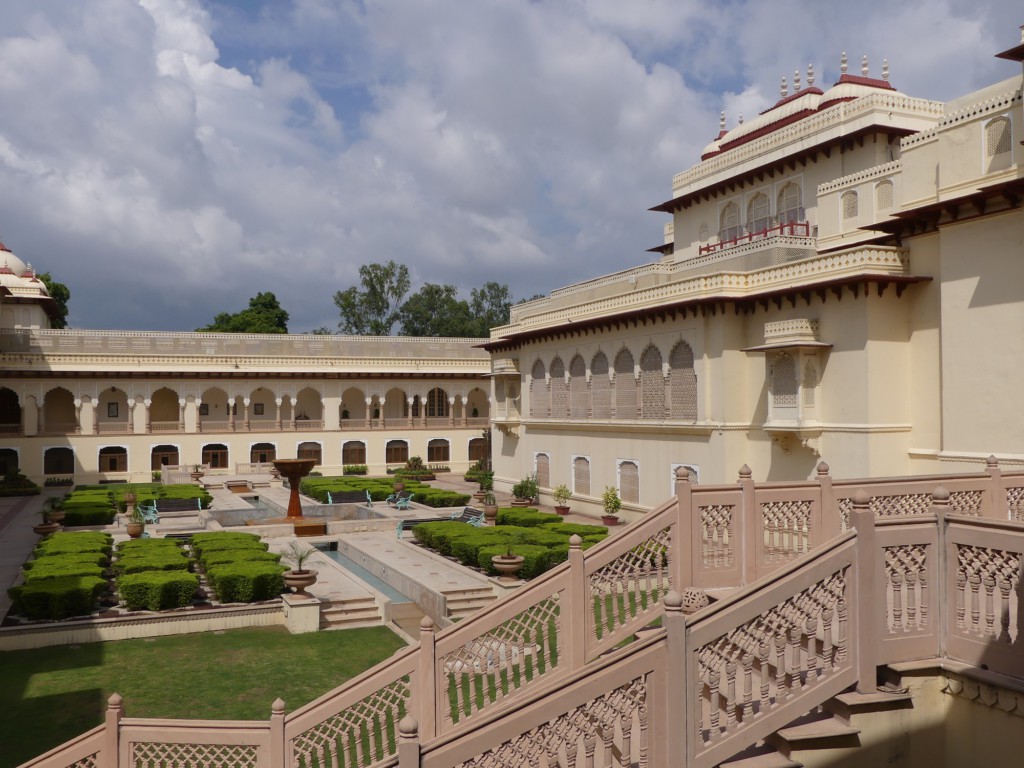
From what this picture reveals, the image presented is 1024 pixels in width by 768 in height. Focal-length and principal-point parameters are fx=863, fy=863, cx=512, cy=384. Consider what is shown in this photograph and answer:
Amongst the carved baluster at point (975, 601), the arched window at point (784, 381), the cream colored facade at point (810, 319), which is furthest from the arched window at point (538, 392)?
the carved baluster at point (975, 601)

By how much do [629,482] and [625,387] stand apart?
284cm

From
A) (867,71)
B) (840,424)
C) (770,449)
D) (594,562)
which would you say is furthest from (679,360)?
(594,562)

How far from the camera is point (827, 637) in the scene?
5883mm

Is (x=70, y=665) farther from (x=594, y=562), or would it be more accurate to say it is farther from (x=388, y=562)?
(x=594, y=562)

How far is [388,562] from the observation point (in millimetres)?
19234

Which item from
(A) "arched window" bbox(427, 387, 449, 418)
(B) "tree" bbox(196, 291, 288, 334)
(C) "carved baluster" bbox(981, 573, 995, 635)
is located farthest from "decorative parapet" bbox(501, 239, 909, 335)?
(B) "tree" bbox(196, 291, 288, 334)

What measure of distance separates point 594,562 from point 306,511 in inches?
891

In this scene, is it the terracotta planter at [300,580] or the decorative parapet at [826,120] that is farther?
the decorative parapet at [826,120]

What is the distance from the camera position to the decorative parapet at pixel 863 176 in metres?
20.6

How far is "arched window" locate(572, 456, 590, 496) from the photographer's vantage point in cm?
2800

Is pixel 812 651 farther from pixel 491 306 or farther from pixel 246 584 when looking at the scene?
pixel 491 306

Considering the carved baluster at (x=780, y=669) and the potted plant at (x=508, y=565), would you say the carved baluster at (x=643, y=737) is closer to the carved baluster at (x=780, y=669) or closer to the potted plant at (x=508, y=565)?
the carved baluster at (x=780, y=669)

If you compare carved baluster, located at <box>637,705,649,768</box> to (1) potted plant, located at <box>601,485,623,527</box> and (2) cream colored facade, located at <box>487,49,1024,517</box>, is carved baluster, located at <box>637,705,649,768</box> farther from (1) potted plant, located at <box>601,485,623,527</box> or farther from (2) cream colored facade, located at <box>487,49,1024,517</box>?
(1) potted plant, located at <box>601,485,623,527</box>

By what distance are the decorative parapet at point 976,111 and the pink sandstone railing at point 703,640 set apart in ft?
32.3
